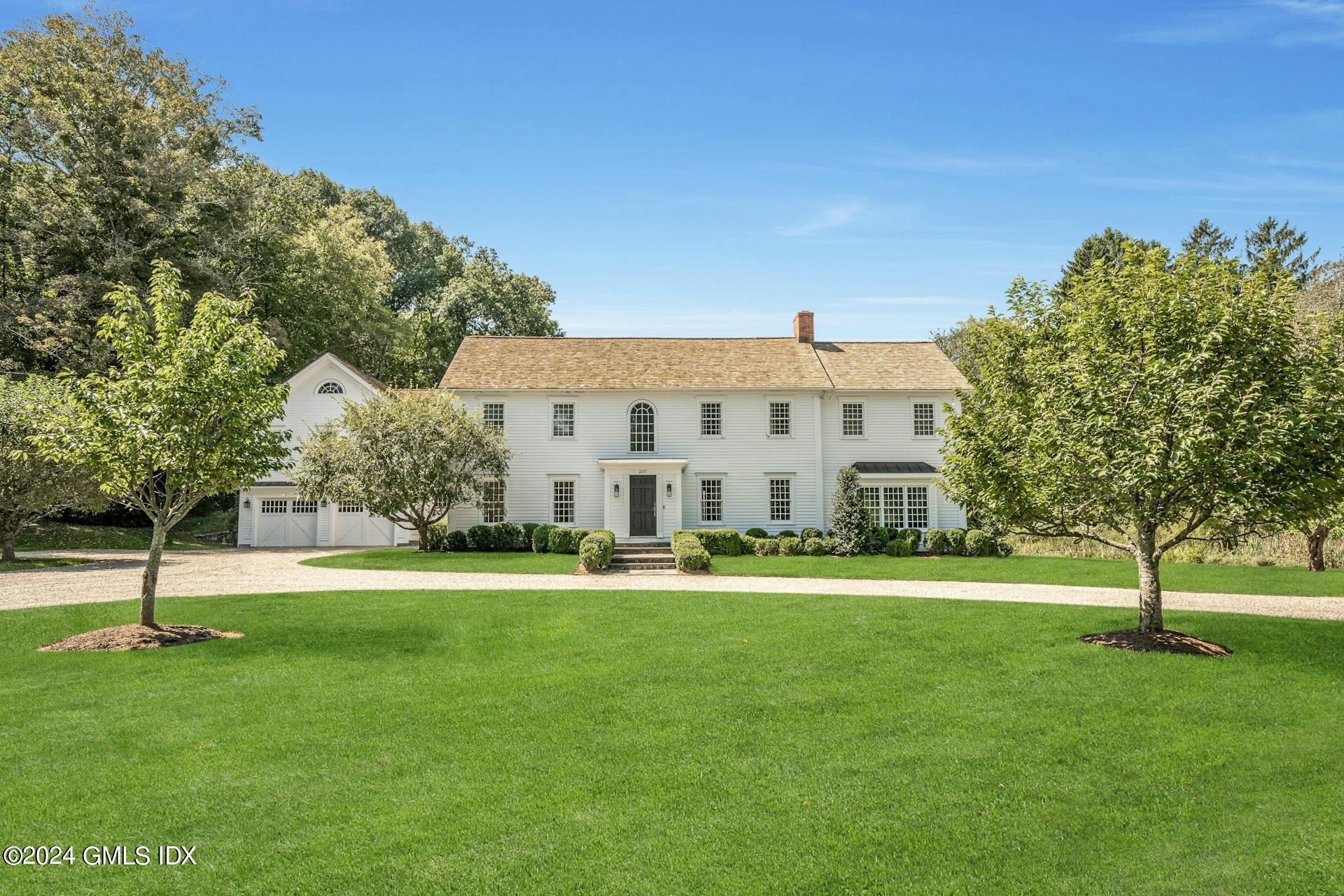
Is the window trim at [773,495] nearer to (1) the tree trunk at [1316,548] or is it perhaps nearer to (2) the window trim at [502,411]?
(2) the window trim at [502,411]

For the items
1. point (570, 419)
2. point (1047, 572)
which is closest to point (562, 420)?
point (570, 419)

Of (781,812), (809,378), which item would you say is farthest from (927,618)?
(809,378)

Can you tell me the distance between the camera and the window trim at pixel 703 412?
30281 mm

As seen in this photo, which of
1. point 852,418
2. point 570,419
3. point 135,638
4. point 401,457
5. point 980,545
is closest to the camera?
point 135,638

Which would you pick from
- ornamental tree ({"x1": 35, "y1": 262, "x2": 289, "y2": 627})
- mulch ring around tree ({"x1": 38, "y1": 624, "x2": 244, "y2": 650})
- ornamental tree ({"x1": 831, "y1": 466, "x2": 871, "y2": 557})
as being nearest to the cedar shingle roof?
ornamental tree ({"x1": 831, "y1": 466, "x2": 871, "y2": 557})

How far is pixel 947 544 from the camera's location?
91.0 feet

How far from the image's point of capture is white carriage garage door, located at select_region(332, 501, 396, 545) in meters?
33.5

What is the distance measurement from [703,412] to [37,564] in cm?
2142

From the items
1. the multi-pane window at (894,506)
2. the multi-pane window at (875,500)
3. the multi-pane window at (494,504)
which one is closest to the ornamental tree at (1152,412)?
the multi-pane window at (875,500)

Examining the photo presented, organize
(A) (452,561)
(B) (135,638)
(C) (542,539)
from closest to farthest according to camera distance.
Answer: (B) (135,638) → (A) (452,561) → (C) (542,539)

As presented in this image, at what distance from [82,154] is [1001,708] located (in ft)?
129

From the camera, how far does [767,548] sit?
89.6 ft

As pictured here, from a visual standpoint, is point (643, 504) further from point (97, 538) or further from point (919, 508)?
point (97, 538)

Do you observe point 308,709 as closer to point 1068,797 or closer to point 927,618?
point 1068,797
